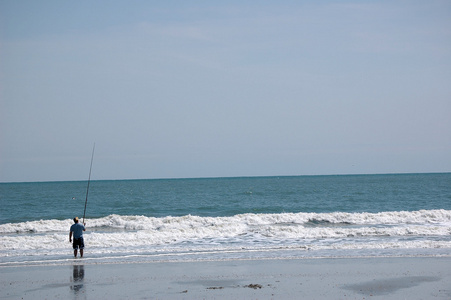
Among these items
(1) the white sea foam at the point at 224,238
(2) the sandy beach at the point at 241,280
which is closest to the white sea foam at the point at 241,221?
(1) the white sea foam at the point at 224,238

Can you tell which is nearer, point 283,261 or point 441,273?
point 441,273

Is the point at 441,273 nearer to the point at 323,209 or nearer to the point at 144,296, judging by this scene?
the point at 144,296

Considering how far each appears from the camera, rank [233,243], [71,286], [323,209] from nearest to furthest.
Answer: [71,286]
[233,243]
[323,209]

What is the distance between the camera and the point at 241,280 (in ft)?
40.1

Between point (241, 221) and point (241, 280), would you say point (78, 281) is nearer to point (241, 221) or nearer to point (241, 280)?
point (241, 280)

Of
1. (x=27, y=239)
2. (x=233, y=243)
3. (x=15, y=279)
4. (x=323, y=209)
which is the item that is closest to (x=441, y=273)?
(x=233, y=243)

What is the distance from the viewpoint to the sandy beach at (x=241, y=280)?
1077 cm

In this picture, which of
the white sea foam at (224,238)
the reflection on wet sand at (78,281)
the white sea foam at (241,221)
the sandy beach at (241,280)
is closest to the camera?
the sandy beach at (241,280)

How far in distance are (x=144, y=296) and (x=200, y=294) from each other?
4.23ft

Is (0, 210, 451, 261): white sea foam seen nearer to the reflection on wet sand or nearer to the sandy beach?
the sandy beach

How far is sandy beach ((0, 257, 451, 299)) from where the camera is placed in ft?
35.3

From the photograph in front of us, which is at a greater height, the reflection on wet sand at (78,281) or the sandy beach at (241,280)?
the sandy beach at (241,280)

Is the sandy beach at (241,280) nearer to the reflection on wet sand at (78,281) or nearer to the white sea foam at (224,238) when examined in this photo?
the reflection on wet sand at (78,281)

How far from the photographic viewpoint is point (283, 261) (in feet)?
49.2
